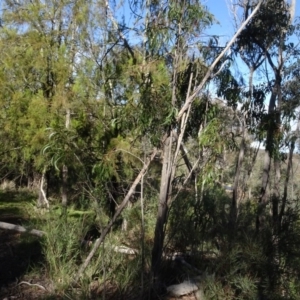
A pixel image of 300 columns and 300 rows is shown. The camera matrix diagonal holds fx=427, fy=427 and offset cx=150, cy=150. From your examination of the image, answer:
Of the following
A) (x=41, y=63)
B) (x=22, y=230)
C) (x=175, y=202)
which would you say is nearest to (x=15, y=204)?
(x=41, y=63)

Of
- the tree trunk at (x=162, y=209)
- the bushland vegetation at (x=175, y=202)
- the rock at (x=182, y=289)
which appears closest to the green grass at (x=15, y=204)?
the bushland vegetation at (x=175, y=202)

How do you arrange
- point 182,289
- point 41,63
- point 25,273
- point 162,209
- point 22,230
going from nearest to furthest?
point 162,209
point 182,289
point 25,273
point 22,230
point 41,63

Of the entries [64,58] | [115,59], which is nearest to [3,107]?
[64,58]

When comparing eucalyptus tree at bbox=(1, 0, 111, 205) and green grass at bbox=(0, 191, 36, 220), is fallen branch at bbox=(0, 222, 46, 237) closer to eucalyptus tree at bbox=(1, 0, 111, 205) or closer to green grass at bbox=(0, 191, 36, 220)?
green grass at bbox=(0, 191, 36, 220)

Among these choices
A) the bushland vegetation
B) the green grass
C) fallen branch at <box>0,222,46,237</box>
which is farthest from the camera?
the green grass

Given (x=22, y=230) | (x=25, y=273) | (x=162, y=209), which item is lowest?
(x=25, y=273)

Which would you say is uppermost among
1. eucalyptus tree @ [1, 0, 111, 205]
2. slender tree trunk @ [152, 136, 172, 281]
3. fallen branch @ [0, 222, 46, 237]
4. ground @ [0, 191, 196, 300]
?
eucalyptus tree @ [1, 0, 111, 205]

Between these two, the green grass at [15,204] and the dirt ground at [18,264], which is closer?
the dirt ground at [18,264]

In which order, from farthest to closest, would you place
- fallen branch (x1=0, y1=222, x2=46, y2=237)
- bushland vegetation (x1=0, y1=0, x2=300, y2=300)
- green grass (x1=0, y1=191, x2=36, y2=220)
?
green grass (x1=0, y1=191, x2=36, y2=220) < fallen branch (x1=0, y1=222, x2=46, y2=237) < bushland vegetation (x1=0, y1=0, x2=300, y2=300)

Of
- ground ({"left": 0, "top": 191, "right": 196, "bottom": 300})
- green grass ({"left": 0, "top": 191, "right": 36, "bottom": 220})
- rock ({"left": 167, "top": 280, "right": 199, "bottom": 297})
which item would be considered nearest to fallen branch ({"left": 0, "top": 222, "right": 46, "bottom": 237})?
ground ({"left": 0, "top": 191, "right": 196, "bottom": 300})

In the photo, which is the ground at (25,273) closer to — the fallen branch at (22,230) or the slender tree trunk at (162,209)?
the fallen branch at (22,230)

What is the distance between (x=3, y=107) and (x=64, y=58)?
3039 mm

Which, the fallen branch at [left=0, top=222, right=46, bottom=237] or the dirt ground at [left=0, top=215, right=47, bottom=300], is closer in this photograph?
the dirt ground at [left=0, top=215, right=47, bottom=300]

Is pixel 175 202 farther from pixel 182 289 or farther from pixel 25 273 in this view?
pixel 25 273
